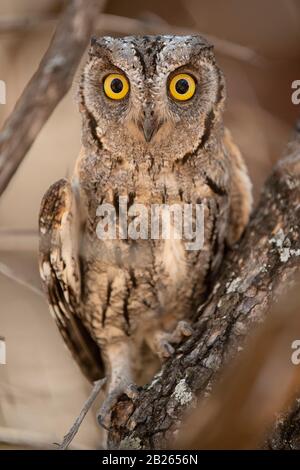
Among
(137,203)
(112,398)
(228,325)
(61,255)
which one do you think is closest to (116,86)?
(137,203)

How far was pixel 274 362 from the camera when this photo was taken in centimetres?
110

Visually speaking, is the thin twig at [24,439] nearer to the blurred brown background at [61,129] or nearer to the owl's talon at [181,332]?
the blurred brown background at [61,129]

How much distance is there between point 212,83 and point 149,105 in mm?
204

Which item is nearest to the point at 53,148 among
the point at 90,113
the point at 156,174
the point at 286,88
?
the point at 90,113

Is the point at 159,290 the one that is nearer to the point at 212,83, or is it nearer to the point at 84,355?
the point at 84,355

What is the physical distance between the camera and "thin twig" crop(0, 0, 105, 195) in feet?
4.62

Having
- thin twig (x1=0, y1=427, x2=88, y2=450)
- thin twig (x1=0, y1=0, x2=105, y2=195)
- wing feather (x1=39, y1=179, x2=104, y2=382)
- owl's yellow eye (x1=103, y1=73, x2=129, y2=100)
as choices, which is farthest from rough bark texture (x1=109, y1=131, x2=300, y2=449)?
thin twig (x1=0, y1=0, x2=105, y2=195)

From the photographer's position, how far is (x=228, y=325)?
136 cm

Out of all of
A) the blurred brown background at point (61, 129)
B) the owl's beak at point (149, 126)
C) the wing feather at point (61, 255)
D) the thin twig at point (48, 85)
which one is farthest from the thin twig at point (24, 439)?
the owl's beak at point (149, 126)

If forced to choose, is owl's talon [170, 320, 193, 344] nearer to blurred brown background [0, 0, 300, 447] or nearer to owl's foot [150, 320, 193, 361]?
owl's foot [150, 320, 193, 361]

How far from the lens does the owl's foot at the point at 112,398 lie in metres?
1.50

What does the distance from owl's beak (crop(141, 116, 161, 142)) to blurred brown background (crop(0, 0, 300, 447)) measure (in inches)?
12.1
